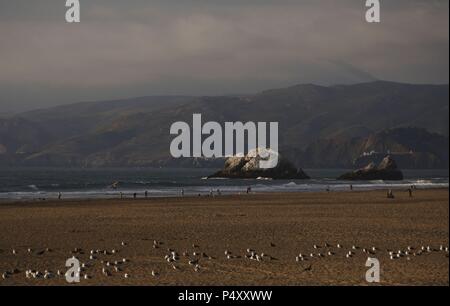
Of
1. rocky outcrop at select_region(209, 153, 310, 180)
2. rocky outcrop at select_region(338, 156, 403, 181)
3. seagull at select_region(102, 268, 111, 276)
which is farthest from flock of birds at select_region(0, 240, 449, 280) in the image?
rocky outcrop at select_region(209, 153, 310, 180)

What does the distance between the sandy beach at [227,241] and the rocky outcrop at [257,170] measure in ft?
204

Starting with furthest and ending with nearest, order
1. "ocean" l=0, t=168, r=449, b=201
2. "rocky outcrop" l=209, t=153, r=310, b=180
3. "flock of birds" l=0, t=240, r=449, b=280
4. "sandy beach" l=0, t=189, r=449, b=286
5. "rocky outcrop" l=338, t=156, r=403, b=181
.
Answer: "rocky outcrop" l=209, t=153, r=310, b=180 < "rocky outcrop" l=338, t=156, r=403, b=181 < "ocean" l=0, t=168, r=449, b=201 < "flock of birds" l=0, t=240, r=449, b=280 < "sandy beach" l=0, t=189, r=449, b=286

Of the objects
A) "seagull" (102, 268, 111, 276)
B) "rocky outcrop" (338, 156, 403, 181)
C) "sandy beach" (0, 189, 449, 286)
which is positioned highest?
"seagull" (102, 268, 111, 276)

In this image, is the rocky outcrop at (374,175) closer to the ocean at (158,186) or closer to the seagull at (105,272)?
the ocean at (158,186)

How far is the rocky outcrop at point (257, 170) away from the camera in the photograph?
10425 centimetres

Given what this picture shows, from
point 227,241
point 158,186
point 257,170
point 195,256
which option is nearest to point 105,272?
point 195,256

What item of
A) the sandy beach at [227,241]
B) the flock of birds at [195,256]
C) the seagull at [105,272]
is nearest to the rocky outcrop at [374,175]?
the sandy beach at [227,241]

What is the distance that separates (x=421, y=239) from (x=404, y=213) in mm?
11146

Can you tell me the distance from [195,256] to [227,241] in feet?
12.5

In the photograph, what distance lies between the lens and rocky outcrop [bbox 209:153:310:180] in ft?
342

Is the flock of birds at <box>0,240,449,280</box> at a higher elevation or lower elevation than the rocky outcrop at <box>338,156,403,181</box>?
higher

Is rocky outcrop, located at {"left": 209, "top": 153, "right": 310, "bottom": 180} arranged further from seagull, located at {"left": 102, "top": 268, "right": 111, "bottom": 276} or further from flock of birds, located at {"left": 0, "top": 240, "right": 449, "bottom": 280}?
seagull, located at {"left": 102, "top": 268, "right": 111, "bottom": 276}

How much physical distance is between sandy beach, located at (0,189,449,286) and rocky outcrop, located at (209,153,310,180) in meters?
62.1

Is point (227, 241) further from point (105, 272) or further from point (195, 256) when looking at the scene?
point (105, 272)
